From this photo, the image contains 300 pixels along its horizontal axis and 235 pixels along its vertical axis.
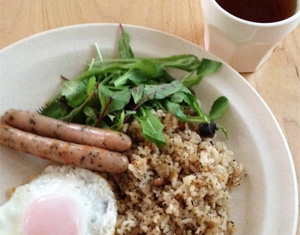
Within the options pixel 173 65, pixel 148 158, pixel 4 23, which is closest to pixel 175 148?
pixel 148 158

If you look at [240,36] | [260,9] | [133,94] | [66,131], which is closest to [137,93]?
[133,94]

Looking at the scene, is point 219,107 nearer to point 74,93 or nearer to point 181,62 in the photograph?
point 181,62

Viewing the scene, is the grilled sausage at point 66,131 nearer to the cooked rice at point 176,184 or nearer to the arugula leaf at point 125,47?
the cooked rice at point 176,184

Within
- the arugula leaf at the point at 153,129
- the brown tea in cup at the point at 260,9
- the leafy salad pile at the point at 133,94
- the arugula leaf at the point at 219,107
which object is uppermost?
the brown tea in cup at the point at 260,9

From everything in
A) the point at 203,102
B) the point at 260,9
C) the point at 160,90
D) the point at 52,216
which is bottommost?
the point at 52,216

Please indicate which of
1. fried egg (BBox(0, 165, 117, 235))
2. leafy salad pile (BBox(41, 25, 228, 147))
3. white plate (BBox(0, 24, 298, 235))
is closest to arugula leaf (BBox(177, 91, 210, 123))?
leafy salad pile (BBox(41, 25, 228, 147))

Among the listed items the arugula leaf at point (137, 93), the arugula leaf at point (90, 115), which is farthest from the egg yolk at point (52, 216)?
the arugula leaf at point (137, 93)
